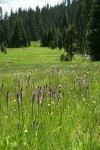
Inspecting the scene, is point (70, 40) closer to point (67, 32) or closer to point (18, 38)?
point (67, 32)

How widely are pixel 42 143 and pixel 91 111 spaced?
5.68 feet

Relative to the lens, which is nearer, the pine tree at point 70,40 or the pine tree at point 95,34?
the pine tree at point 95,34

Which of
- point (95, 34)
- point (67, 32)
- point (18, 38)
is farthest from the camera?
point (18, 38)

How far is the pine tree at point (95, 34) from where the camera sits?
163 ft

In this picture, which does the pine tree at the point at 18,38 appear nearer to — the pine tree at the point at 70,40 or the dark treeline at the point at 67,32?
the dark treeline at the point at 67,32

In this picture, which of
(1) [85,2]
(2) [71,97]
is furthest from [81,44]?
(2) [71,97]

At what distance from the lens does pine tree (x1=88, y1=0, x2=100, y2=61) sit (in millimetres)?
49644

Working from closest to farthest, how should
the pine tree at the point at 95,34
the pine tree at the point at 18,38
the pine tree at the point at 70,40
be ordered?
the pine tree at the point at 95,34 < the pine tree at the point at 70,40 < the pine tree at the point at 18,38

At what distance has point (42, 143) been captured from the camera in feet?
13.6

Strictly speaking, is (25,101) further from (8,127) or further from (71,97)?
(8,127)

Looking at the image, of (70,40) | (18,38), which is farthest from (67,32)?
(18,38)

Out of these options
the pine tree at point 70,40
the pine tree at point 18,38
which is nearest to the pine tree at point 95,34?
the pine tree at point 70,40

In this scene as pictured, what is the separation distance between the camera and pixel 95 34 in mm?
50375

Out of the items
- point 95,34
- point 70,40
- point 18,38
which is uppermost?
point 95,34
